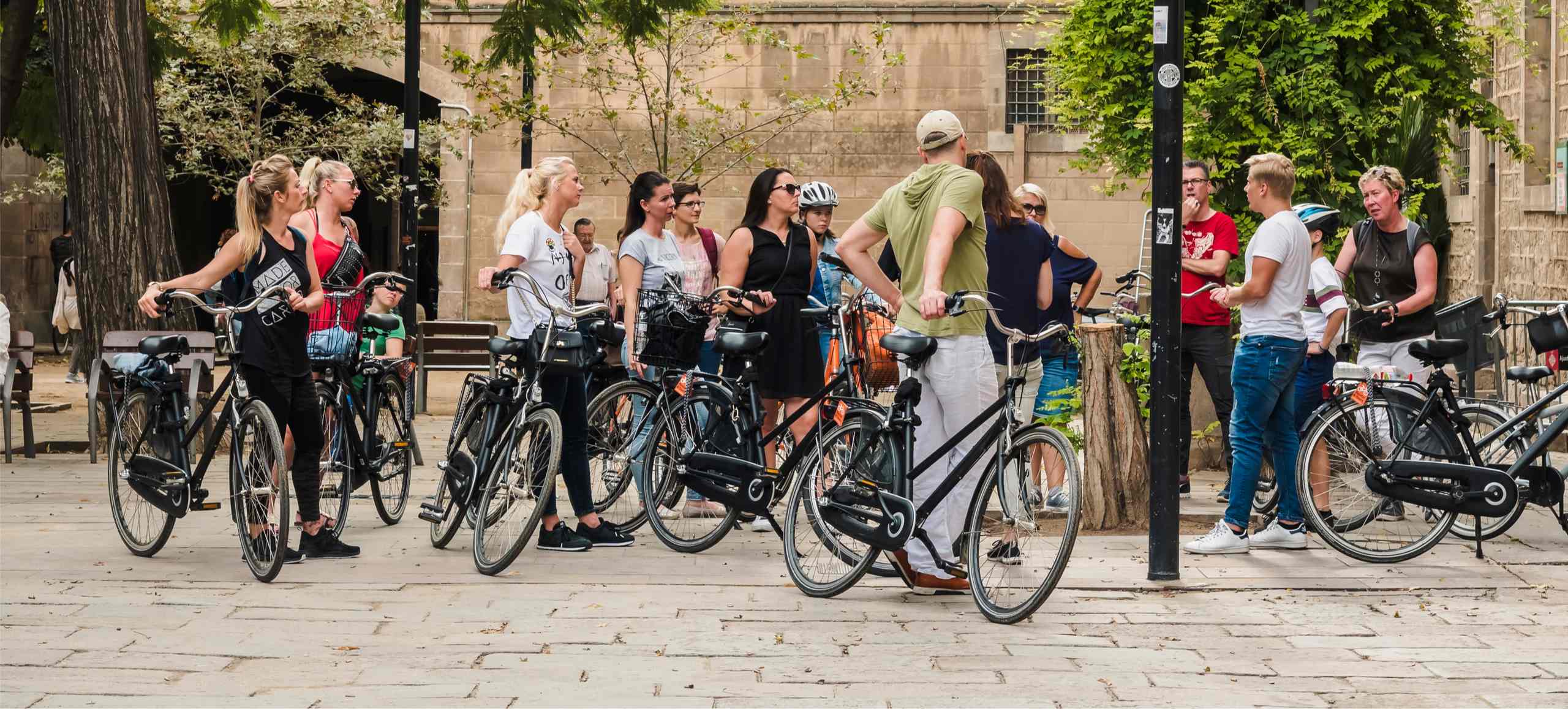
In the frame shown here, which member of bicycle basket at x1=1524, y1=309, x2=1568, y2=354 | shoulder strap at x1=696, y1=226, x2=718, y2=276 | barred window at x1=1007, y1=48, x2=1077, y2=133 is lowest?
bicycle basket at x1=1524, y1=309, x2=1568, y2=354

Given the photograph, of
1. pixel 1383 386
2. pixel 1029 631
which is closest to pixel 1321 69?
pixel 1383 386

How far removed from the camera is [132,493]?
27.0 ft

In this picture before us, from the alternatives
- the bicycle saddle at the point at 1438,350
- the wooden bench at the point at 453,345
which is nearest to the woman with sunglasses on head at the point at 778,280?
the bicycle saddle at the point at 1438,350

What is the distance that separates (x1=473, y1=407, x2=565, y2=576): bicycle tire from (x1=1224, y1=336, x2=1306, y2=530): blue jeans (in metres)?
3.08

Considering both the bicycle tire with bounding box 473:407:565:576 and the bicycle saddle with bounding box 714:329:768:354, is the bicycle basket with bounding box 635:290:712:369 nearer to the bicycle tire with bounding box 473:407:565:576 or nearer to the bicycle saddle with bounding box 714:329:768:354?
the bicycle saddle with bounding box 714:329:768:354

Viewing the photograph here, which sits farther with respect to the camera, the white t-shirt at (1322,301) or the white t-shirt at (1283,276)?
the white t-shirt at (1322,301)

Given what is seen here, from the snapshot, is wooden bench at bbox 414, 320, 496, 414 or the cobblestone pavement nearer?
the cobblestone pavement

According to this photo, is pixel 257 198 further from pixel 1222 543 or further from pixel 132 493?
pixel 1222 543

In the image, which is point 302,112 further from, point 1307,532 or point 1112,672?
point 1112,672

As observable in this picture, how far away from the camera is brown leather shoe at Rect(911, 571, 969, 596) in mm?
6906

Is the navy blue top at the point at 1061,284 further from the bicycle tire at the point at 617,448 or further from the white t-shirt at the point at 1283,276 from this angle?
the bicycle tire at the point at 617,448

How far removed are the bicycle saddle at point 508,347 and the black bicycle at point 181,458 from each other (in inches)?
37.7

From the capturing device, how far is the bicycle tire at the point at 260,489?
23.7 ft

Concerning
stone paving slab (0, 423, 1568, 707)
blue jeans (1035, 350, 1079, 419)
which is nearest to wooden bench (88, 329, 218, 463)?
stone paving slab (0, 423, 1568, 707)
